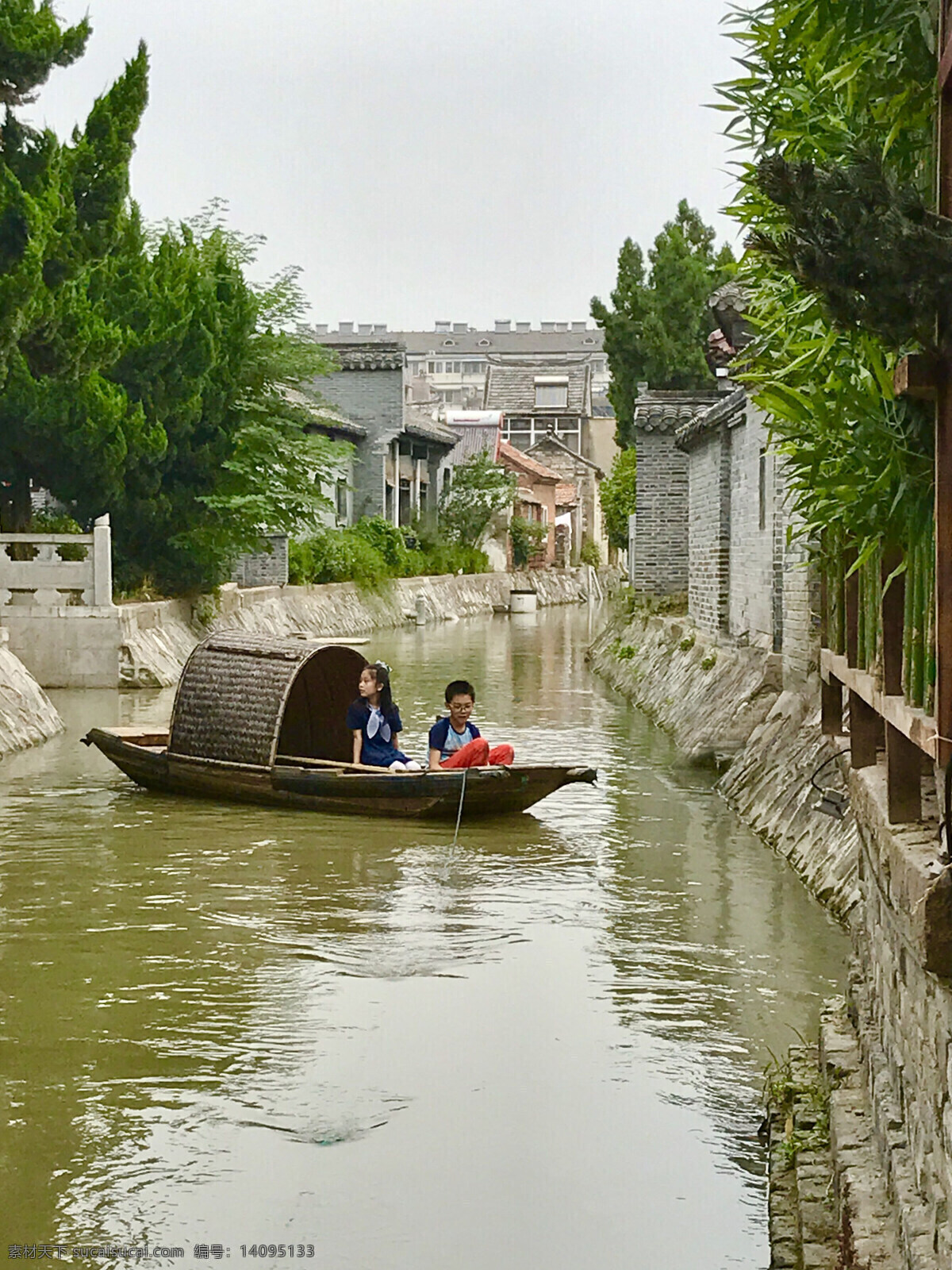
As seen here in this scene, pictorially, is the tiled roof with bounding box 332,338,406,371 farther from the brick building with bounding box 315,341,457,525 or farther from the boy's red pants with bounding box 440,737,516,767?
the boy's red pants with bounding box 440,737,516,767

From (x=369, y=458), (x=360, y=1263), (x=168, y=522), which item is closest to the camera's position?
(x=360, y=1263)

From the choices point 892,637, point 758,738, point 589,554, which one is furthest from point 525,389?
point 892,637

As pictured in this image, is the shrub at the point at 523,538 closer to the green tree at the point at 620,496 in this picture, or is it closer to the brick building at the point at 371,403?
the green tree at the point at 620,496

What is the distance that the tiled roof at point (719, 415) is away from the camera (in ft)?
63.1

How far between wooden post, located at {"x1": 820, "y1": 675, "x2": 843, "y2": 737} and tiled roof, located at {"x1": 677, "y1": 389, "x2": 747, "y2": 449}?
8678 mm

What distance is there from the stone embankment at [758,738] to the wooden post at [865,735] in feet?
8.54

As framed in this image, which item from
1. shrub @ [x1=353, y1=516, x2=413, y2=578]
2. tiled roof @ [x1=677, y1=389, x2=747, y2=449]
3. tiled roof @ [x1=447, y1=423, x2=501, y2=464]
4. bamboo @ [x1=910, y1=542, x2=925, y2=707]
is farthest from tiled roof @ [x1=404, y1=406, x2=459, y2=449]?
bamboo @ [x1=910, y1=542, x2=925, y2=707]

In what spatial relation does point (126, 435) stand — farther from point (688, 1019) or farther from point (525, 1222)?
point (525, 1222)

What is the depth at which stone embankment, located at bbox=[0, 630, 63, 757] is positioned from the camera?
18328 millimetres

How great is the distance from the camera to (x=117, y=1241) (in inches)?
230

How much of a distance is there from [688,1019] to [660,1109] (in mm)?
1318

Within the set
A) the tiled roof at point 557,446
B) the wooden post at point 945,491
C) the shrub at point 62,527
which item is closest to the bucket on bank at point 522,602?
the tiled roof at point 557,446

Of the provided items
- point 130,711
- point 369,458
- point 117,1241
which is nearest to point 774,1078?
point 117,1241

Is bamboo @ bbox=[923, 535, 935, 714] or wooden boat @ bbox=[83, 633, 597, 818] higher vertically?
bamboo @ bbox=[923, 535, 935, 714]
